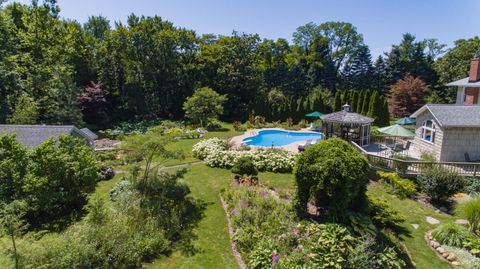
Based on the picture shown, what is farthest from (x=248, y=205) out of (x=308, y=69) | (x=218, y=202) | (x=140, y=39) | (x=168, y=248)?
(x=308, y=69)

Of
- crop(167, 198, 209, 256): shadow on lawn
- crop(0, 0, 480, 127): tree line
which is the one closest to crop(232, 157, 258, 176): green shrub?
crop(167, 198, 209, 256): shadow on lawn

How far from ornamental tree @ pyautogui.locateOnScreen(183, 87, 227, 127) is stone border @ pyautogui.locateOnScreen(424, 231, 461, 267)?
2245cm

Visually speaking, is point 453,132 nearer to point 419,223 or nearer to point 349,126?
point 349,126

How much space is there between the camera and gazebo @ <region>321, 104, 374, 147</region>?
17469 mm

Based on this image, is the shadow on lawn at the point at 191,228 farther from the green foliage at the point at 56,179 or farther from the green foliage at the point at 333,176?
A: the green foliage at the point at 56,179

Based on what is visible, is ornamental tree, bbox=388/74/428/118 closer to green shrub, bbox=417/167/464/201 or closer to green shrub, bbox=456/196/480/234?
green shrub, bbox=417/167/464/201

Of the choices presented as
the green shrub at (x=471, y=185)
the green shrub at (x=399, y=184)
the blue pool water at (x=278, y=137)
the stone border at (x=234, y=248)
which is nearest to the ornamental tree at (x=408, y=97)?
the blue pool water at (x=278, y=137)

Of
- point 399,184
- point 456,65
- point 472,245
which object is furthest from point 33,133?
point 456,65

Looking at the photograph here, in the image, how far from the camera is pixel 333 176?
8.16 meters

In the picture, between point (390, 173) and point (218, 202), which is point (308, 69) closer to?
point (390, 173)

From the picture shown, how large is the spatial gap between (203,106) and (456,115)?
69.6 ft

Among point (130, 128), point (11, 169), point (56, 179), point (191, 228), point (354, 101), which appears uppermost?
point (354, 101)

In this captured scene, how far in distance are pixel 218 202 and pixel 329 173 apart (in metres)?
5.27

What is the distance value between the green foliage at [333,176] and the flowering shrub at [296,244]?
87 centimetres
